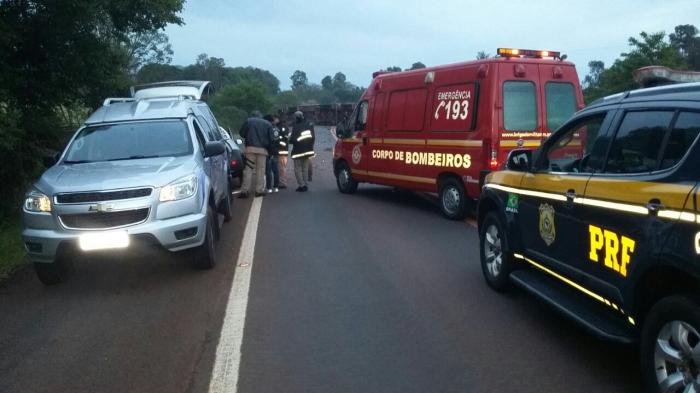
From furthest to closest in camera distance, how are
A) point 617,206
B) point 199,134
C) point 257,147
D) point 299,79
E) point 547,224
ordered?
1. point 299,79
2. point 257,147
3. point 199,134
4. point 547,224
5. point 617,206

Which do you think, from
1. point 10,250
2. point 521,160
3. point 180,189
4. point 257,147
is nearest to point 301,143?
point 257,147

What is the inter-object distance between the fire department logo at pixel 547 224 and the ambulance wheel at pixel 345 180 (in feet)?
28.4

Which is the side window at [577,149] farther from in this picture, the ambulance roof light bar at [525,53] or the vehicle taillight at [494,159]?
the ambulance roof light bar at [525,53]

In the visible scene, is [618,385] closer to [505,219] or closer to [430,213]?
[505,219]

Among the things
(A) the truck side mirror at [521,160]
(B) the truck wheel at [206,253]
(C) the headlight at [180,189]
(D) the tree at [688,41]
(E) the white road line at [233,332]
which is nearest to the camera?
(E) the white road line at [233,332]

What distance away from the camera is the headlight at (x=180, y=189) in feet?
21.9

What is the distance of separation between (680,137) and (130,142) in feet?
20.1

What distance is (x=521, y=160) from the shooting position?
565 cm

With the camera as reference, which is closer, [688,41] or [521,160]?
[521,160]

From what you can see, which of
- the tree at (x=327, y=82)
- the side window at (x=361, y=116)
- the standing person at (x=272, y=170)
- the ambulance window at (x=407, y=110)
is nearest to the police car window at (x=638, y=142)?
the ambulance window at (x=407, y=110)

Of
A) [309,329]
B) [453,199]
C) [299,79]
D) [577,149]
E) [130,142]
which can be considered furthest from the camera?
[299,79]

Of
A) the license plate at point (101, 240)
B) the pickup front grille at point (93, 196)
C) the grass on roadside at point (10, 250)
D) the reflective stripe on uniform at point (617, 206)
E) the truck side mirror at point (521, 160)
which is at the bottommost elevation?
the grass on roadside at point (10, 250)

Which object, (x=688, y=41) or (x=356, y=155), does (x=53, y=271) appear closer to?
(x=356, y=155)

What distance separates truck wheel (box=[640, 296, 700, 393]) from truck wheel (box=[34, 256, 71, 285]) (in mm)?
5470
